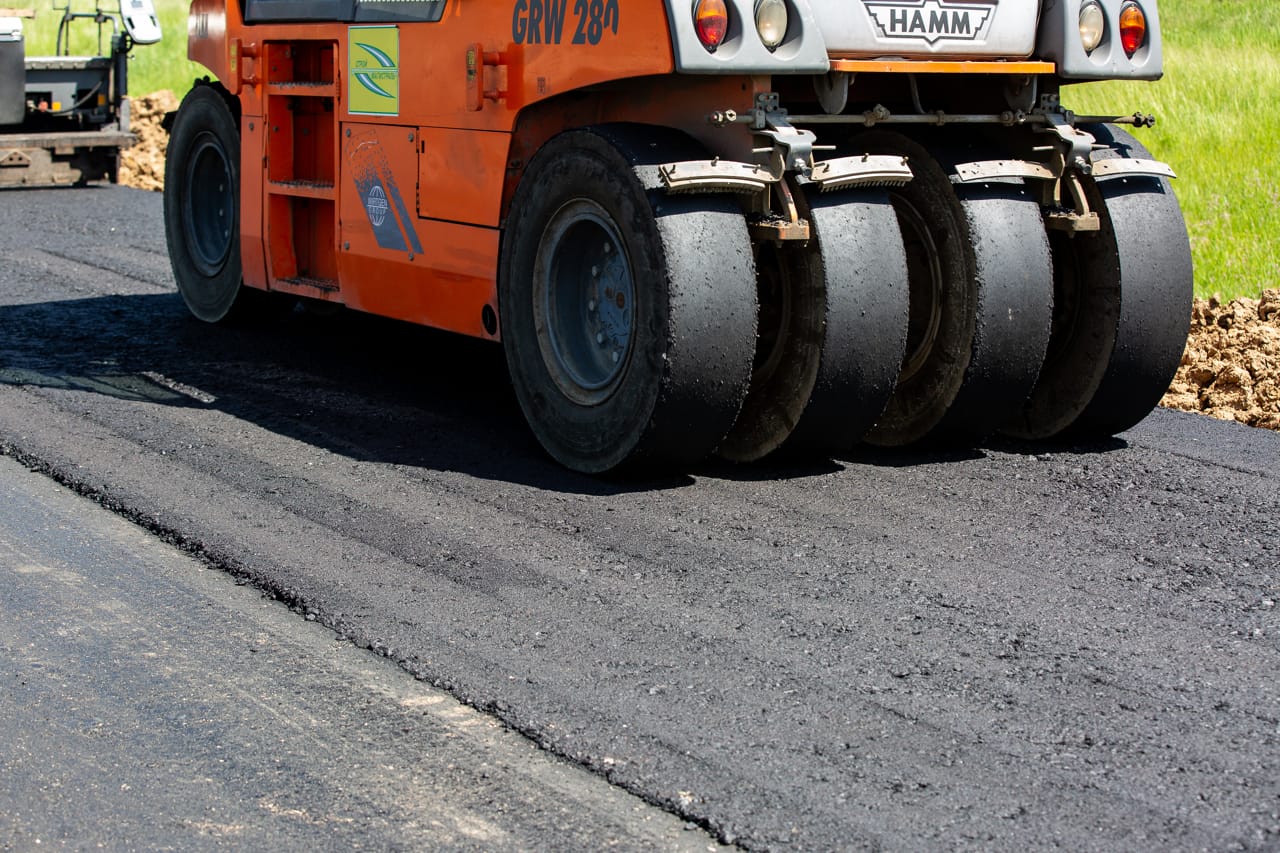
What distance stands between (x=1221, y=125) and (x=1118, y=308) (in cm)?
929

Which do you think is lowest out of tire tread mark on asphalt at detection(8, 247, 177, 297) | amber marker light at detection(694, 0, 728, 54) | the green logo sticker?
tire tread mark on asphalt at detection(8, 247, 177, 297)

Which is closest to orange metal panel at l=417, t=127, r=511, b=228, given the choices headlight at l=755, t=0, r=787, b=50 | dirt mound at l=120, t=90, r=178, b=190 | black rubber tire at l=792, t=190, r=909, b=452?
headlight at l=755, t=0, r=787, b=50

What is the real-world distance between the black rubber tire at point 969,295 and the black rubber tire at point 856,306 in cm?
34

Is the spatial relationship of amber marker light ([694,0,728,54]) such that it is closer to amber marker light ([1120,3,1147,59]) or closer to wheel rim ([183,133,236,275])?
amber marker light ([1120,3,1147,59])

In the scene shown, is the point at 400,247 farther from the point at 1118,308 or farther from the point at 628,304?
the point at 1118,308

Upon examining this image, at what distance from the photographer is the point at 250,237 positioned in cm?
854

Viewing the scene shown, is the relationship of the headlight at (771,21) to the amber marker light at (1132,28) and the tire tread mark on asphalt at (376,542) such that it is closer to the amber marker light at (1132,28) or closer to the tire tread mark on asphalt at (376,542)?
the amber marker light at (1132,28)

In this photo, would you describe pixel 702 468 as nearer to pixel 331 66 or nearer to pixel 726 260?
pixel 726 260

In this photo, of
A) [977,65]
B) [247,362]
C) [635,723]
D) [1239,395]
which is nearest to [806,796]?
[635,723]

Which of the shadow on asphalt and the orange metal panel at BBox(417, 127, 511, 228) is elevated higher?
the orange metal panel at BBox(417, 127, 511, 228)

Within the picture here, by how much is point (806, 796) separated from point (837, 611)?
1.21m

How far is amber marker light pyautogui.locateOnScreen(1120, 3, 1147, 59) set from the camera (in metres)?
6.60

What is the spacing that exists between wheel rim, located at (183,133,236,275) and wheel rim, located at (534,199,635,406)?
3.37 meters

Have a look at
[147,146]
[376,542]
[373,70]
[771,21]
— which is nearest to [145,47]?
[147,146]
